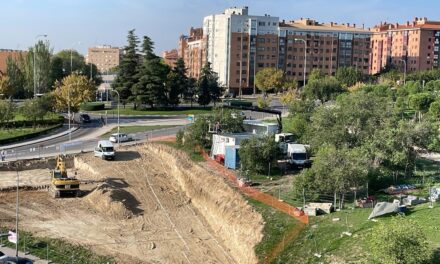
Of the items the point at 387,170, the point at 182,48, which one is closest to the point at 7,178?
the point at 387,170

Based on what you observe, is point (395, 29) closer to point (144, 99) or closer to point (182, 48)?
point (182, 48)

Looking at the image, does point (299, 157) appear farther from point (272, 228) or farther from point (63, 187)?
point (63, 187)

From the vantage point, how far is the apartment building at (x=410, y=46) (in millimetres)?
146875

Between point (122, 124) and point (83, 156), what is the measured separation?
19789 mm

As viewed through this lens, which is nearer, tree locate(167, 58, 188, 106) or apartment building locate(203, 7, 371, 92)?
tree locate(167, 58, 188, 106)

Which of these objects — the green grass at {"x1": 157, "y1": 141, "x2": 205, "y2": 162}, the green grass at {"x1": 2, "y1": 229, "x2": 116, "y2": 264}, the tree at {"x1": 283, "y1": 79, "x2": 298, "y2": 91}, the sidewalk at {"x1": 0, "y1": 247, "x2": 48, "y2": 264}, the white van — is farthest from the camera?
the tree at {"x1": 283, "y1": 79, "x2": 298, "y2": 91}

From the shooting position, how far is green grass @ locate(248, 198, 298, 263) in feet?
100

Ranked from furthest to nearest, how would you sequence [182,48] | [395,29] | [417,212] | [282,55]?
1. [182,48]
2. [395,29]
3. [282,55]
4. [417,212]

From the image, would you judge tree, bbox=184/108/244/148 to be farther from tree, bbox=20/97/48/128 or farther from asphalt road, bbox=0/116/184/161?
tree, bbox=20/97/48/128

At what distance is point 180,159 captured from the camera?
174 feet

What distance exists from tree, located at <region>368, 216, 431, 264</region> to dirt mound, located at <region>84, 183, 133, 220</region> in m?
23.0

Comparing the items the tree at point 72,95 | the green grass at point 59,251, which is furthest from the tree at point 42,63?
the green grass at point 59,251

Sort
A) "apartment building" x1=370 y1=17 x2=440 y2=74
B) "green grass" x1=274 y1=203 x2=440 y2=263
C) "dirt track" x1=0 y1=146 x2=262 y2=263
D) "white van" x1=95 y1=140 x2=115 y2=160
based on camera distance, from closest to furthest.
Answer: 1. "green grass" x1=274 y1=203 x2=440 y2=263
2. "dirt track" x1=0 y1=146 x2=262 y2=263
3. "white van" x1=95 y1=140 x2=115 y2=160
4. "apartment building" x1=370 y1=17 x2=440 y2=74

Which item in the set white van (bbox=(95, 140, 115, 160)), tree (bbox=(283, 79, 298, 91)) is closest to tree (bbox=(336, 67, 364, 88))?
tree (bbox=(283, 79, 298, 91))
